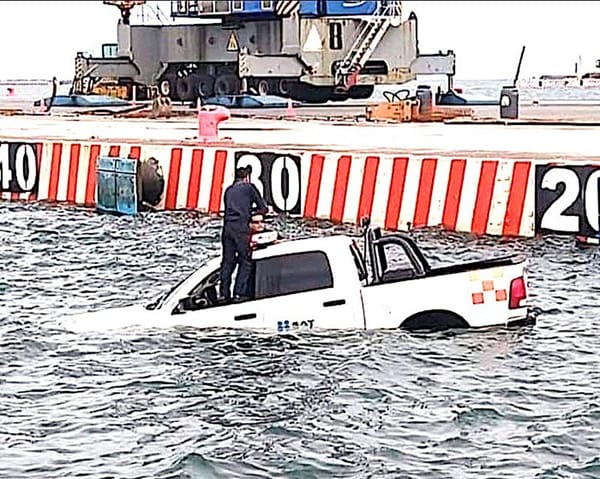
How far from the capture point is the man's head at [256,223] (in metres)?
15.9

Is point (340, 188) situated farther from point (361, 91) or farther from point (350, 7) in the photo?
point (361, 91)

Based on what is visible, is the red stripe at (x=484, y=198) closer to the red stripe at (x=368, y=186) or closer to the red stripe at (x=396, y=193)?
the red stripe at (x=396, y=193)

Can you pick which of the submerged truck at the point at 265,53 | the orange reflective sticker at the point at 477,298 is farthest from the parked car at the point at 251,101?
the orange reflective sticker at the point at 477,298

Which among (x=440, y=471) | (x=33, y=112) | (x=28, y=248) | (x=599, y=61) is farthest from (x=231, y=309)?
(x=599, y=61)

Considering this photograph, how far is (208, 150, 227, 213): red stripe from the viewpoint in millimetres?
30109

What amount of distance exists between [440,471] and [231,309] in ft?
16.2

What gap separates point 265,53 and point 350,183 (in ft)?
103

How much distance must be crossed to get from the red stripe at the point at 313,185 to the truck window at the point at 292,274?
13095mm

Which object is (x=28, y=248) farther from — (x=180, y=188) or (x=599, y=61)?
(x=599, y=61)

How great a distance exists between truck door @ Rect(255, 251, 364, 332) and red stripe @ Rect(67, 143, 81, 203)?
61.4ft

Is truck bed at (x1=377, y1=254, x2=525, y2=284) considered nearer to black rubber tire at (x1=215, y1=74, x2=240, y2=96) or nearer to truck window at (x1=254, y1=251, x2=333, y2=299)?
truck window at (x1=254, y1=251, x2=333, y2=299)

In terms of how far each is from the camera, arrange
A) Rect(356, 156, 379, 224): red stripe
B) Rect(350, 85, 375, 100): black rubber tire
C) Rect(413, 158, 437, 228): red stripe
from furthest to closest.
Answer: Rect(350, 85, 375, 100): black rubber tire
Rect(356, 156, 379, 224): red stripe
Rect(413, 158, 437, 228): red stripe

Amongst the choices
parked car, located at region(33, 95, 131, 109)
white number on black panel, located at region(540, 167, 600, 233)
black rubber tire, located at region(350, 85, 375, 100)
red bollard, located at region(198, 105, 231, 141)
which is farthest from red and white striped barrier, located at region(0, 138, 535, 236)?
black rubber tire, located at region(350, 85, 375, 100)

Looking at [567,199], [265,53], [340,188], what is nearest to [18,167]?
[340,188]
